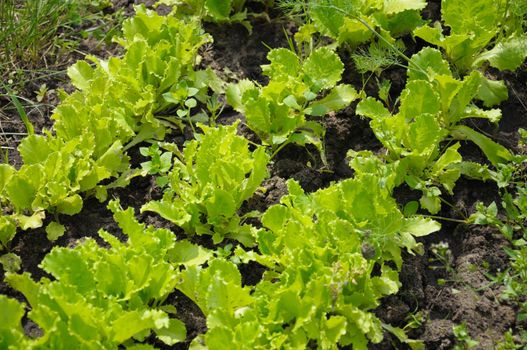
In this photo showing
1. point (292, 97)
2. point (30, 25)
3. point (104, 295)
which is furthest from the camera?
point (30, 25)

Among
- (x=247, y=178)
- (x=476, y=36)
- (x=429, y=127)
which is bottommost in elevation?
(x=247, y=178)

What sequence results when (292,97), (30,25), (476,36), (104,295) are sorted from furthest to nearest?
1. (30,25)
2. (476,36)
3. (292,97)
4. (104,295)

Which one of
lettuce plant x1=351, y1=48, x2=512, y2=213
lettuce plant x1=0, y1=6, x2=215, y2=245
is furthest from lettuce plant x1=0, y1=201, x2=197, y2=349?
lettuce plant x1=351, y1=48, x2=512, y2=213

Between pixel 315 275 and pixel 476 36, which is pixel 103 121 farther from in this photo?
pixel 476 36

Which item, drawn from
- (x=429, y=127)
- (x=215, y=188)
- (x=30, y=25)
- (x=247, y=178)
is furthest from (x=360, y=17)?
(x=30, y=25)

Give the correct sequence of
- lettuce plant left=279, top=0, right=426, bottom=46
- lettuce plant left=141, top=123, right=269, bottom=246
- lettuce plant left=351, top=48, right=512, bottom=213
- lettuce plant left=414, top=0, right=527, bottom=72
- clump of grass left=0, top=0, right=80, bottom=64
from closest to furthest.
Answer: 1. lettuce plant left=141, top=123, right=269, bottom=246
2. lettuce plant left=351, top=48, right=512, bottom=213
3. lettuce plant left=414, top=0, right=527, bottom=72
4. lettuce plant left=279, top=0, right=426, bottom=46
5. clump of grass left=0, top=0, right=80, bottom=64

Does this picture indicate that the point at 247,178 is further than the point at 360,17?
No

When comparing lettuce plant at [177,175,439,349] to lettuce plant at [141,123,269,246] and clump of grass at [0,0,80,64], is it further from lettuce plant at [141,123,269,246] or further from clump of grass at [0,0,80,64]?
clump of grass at [0,0,80,64]

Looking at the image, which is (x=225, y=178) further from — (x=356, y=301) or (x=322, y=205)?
(x=356, y=301)
